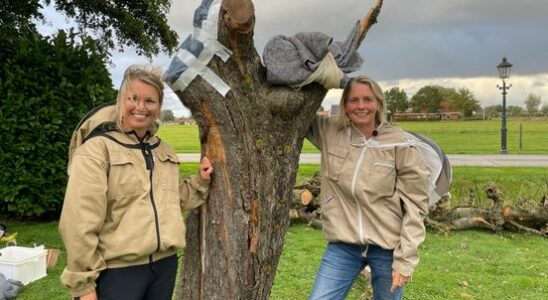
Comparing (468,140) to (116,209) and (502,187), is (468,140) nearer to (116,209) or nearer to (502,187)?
(502,187)

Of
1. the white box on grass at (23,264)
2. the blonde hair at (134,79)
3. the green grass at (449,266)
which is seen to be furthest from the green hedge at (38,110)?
the blonde hair at (134,79)

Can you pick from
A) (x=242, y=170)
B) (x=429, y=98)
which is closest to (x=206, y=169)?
(x=242, y=170)

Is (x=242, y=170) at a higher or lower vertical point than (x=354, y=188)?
higher

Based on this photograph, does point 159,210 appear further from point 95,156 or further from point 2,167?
point 2,167

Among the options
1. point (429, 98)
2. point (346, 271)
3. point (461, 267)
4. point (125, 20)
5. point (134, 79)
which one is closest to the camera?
point (134, 79)

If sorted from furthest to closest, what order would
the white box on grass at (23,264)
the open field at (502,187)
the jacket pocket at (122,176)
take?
the open field at (502,187) < the white box on grass at (23,264) < the jacket pocket at (122,176)

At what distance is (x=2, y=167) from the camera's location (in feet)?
22.1

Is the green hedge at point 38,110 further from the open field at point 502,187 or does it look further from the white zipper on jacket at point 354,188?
the white zipper on jacket at point 354,188

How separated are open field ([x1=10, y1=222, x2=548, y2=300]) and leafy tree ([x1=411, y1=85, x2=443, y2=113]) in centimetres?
3222

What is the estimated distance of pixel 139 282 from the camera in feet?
7.67

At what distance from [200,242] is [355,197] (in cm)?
96

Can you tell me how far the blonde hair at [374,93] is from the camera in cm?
284

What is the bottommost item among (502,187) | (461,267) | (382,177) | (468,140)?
(461,267)

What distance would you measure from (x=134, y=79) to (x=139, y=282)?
102cm
